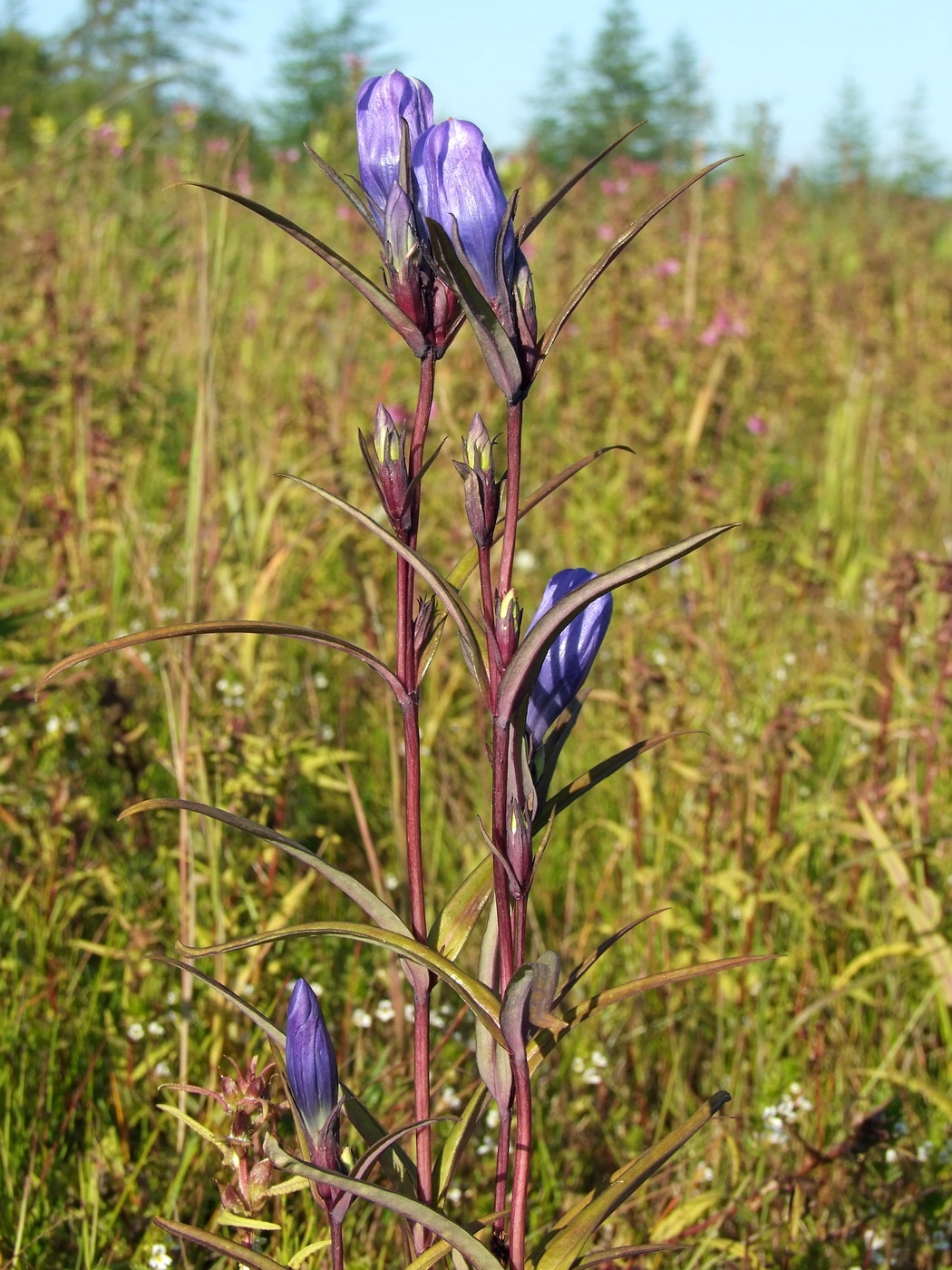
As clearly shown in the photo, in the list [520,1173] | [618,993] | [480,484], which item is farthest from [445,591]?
[520,1173]

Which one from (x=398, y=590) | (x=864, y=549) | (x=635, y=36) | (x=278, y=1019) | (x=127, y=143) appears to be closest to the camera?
(x=398, y=590)

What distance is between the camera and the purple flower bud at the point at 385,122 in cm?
71

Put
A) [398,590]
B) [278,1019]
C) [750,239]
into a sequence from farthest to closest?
1. [750,239]
2. [278,1019]
3. [398,590]

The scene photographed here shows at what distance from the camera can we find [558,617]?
0.65 m

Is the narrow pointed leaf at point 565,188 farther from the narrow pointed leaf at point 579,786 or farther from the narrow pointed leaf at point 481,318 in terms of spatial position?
the narrow pointed leaf at point 579,786

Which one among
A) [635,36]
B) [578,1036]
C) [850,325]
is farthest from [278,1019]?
[635,36]

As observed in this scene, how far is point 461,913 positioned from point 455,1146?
7.2 inches

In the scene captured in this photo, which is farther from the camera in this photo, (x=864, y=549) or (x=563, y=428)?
(x=563, y=428)

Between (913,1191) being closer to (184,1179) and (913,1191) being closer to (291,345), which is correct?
(184,1179)

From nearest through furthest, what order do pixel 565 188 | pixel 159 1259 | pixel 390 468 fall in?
pixel 565 188
pixel 390 468
pixel 159 1259

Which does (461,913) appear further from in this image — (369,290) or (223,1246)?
(369,290)

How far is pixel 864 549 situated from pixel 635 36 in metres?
24.1

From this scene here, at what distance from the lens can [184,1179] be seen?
1247 mm

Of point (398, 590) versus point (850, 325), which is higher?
point (850, 325)
